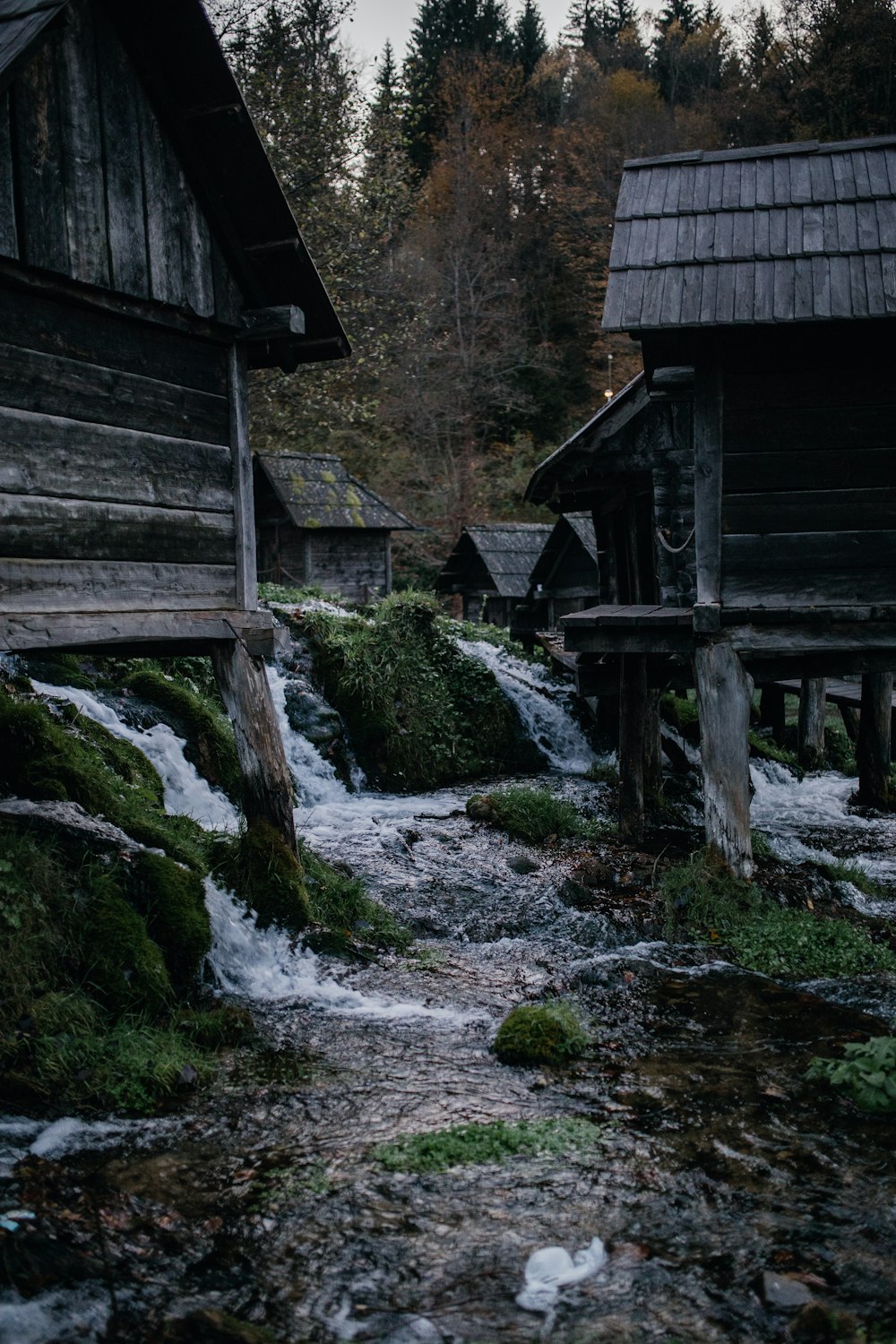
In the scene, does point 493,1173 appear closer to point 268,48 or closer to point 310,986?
point 310,986

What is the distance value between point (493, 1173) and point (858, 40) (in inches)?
1401

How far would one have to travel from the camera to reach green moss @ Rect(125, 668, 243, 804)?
9.96 meters

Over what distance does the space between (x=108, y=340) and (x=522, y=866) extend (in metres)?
5.37

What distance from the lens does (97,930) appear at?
5844 mm

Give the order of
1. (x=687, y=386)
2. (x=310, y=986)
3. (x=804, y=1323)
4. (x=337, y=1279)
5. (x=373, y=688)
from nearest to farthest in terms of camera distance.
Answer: (x=804, y=1323), (x=337, y=1279), (x=310, y=986), (x=687, y=386), (x=373, y=688)

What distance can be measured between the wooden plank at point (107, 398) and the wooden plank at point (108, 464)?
6cm

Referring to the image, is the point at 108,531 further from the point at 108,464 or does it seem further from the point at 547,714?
the point at 547,714

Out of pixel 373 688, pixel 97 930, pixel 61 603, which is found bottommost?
pixel 97 930

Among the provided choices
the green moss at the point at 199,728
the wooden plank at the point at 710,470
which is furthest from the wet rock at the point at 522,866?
the wooden plank at the point at 710,470

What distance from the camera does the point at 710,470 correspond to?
25.7 feet

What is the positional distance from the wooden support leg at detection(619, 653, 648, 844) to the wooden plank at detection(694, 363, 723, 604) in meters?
2.85

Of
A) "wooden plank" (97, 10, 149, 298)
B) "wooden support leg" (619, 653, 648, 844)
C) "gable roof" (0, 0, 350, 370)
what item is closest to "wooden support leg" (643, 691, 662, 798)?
"wooden support leg" (619, 653, 648, 844)

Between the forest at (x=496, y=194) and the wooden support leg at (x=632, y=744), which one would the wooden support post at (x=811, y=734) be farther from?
the forest at (x=496, y=194)

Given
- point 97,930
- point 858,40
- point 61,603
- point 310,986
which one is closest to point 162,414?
point 61,603
